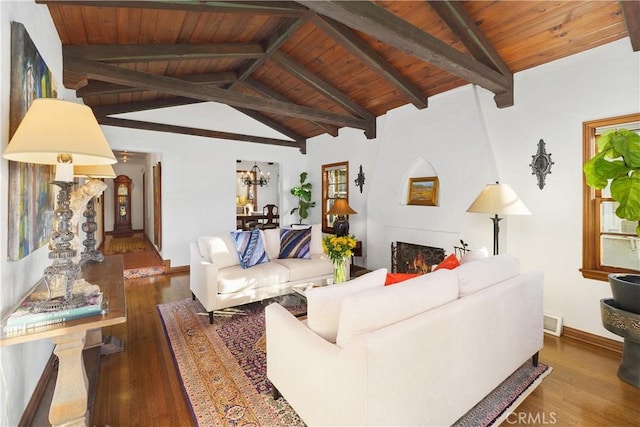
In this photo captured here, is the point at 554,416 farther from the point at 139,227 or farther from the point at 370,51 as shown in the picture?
the point at 139,227

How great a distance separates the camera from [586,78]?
285 centimetres

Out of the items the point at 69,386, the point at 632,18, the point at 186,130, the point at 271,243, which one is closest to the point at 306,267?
the point at 271,243

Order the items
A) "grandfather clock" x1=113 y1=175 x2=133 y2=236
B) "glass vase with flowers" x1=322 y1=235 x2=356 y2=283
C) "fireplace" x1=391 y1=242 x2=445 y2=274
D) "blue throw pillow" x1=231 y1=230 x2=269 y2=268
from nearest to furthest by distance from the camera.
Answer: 1. "glass vase with flowers" x1=322 y1=235 x2=356 y2=283
2. "blue throw pillow" x1=231 y1=230 x2=269 y2=268
3. "fireplace" x1=391 y1=242 x2=445 y2=274
4. "grandfather clock" x1=113 y1=175 x2=133 y2=236

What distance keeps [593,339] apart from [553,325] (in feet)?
1.00

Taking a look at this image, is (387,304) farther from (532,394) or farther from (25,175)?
(25,175)

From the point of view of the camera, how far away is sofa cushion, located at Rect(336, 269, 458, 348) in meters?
1.37

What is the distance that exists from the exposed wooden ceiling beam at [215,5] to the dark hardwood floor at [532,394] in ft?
8.88

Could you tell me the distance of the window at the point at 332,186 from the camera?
6.03 meters

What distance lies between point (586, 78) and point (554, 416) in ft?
9.77

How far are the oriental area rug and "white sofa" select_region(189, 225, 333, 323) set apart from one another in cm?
25

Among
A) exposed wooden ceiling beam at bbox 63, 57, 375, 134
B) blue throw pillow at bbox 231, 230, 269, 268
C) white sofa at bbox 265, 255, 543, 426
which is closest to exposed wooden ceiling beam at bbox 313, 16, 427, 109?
exposed wooden ceiling beam at bbox 63, 57, 375, 134

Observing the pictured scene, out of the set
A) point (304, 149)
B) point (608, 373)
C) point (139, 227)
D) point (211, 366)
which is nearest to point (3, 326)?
point (211, 366)

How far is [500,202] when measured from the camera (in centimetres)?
289

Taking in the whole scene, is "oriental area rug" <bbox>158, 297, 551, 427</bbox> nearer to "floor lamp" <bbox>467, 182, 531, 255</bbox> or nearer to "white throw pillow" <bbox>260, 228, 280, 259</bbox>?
"white throw pillow" <bbox>260, 228, 280, 259</bbox>
